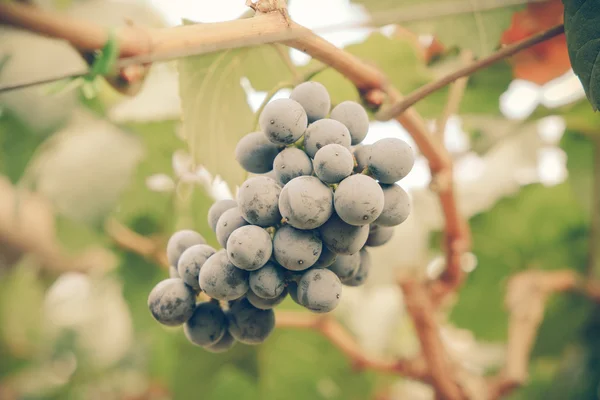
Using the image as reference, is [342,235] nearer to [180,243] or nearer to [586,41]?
[180,243]

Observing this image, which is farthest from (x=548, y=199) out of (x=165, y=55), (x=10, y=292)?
(x=10, y=292)

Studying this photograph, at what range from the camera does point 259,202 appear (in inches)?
15.2

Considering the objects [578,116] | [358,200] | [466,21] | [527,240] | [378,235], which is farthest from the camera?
[527,240]

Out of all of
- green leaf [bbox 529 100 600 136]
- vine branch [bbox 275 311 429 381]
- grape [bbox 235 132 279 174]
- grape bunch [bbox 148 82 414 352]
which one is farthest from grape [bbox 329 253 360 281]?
green leaf [bbox 529 100 600 136]

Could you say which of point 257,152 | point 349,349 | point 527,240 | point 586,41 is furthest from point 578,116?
point 257,152

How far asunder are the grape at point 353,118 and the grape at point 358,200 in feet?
0.23

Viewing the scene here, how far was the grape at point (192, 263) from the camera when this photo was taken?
0.43 meters

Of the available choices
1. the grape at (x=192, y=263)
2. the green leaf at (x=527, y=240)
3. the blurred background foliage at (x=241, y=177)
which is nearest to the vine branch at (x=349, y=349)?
the blurred background foliage at (x=241, y=177)

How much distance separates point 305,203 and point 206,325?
Answer: 159mm

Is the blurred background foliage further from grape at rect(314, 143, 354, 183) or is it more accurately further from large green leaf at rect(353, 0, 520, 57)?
grape at rect(314, 143, 354, 183)

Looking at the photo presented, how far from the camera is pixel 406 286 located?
749mm

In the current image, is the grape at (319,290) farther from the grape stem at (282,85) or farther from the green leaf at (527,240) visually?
the green leaf at (527,240)

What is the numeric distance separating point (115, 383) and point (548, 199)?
4.60ft

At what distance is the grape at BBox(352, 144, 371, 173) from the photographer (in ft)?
1.37
